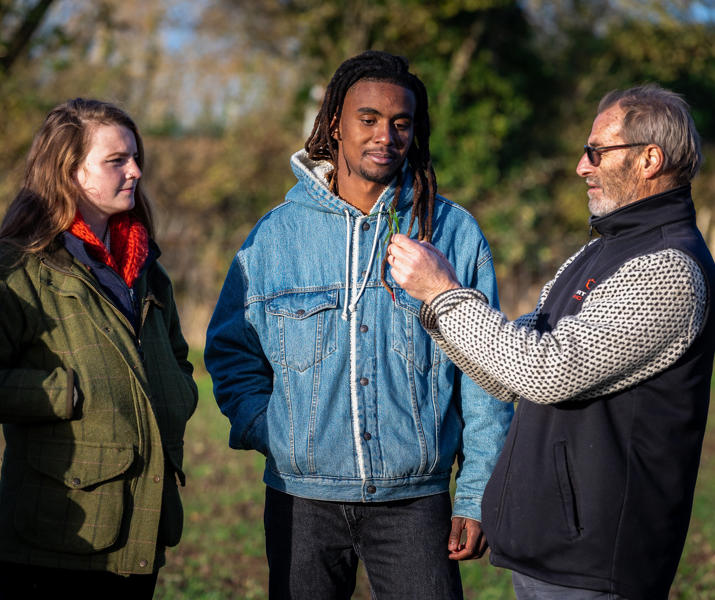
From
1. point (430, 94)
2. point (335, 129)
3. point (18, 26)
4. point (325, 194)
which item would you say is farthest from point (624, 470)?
point (430, 94)

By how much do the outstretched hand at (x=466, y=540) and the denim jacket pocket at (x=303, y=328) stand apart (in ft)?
2.50

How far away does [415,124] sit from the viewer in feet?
Result: 11.3

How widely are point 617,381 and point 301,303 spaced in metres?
1.20

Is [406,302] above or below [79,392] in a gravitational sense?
above

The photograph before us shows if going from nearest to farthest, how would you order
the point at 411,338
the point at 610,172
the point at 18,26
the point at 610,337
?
Answer: the point at 610,337 < the point at 610,172 < the point at 411,338 < the point at 18,26

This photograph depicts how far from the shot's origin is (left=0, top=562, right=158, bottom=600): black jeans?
2758mm

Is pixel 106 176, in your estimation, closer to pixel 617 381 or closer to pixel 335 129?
pixel 335 129

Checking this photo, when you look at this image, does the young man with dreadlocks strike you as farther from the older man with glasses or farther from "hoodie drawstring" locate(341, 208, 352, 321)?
the older man with glasses

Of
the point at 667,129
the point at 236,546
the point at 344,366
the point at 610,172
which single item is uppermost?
the point at 667,129

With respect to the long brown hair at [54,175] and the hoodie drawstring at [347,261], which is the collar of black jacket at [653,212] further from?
the long brown hair at [54,175]

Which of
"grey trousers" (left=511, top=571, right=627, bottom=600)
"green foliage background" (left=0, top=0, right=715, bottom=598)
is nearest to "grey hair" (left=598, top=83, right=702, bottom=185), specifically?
"grey trousers" (left=511, top=571, right=627, bottom=600)

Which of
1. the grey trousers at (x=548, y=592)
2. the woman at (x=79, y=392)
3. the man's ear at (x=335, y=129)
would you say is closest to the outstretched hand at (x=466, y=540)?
the grey trousers at (x=548, y=592)

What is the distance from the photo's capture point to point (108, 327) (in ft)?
9.50

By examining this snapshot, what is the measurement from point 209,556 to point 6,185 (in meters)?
8.07
